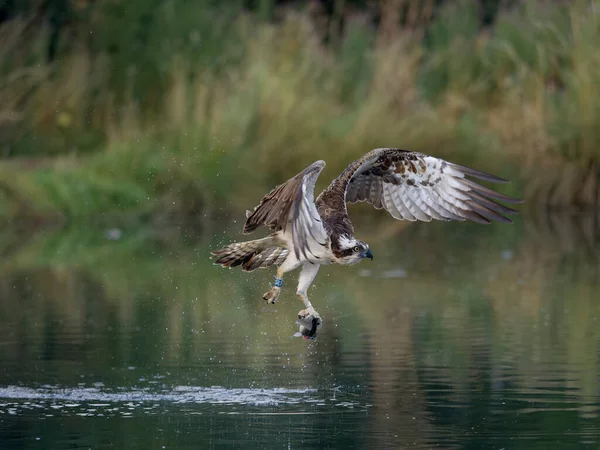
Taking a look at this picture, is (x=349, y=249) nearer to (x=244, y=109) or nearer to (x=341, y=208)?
(x=341, y=208)

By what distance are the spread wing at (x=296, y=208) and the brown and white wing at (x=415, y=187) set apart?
4.31 ft

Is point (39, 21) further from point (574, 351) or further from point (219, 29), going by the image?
point (574, 351)

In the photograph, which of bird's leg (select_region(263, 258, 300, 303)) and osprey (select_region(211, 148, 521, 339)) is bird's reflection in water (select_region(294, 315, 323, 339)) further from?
bird's leg (select_region(263, 258, 300, 303))

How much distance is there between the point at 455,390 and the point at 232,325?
359cm

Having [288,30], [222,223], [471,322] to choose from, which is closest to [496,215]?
[471,322]

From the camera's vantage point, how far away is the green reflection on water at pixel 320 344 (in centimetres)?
946

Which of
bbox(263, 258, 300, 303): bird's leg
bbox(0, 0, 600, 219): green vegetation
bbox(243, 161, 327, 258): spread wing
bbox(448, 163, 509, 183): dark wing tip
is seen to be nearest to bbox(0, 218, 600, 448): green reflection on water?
bbox(263, 258, 300, 303): bird's leg

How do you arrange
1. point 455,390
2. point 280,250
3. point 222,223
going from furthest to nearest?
point 222,223 → point 280,250 → point 455,390

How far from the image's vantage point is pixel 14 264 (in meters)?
17.8

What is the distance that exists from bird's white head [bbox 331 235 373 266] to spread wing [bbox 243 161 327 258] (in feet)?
0.94

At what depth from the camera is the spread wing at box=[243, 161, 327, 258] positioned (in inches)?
393

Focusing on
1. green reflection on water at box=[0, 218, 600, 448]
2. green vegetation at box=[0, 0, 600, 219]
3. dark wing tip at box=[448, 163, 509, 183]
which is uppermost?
green vegetation at box=[0, 0, 600, 219]

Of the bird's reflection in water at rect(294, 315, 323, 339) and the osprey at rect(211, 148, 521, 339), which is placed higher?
the osprey at rect(211, 148, 521, 339)

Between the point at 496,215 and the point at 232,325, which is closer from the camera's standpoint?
the point at 496,215
